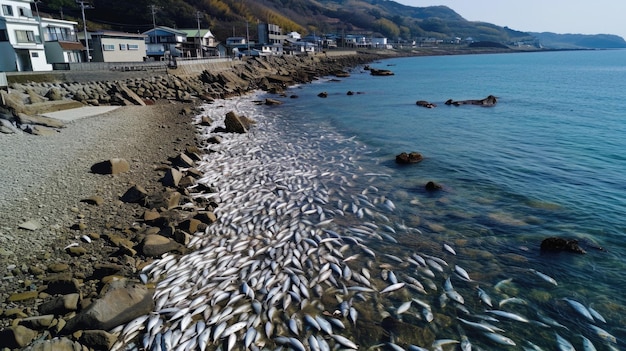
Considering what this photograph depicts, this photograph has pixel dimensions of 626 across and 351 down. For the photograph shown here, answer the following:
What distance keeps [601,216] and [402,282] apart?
7.19 m

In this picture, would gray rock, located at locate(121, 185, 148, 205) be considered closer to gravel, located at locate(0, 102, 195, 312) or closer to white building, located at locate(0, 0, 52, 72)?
gravel, located at locate(0, 102, 195, 312)

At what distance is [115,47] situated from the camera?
40.2 m

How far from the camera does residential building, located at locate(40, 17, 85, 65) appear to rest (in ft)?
113

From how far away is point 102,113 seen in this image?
72.1ft

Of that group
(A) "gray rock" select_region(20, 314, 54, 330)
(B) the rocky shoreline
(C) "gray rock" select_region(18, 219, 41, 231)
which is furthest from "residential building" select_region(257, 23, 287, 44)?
(A) "gray rock" select_region(20, 314, 54, 330)

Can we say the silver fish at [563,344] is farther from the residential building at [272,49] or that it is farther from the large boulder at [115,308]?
the residential building at [272,49]

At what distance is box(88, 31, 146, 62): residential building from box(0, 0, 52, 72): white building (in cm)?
707

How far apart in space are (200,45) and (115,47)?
25.9m

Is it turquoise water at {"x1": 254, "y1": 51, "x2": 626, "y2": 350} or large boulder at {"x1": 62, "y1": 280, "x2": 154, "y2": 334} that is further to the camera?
turquoise water at {"x1": 254, "y1": 51, "x2": 626, "y2": 350}

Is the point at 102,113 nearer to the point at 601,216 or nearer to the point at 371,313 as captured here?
the point at 371,313

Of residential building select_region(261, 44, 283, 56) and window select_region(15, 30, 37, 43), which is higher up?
residential building select_region(261, 44, 283, 56)

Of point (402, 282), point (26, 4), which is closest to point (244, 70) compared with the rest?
point (26, 4)

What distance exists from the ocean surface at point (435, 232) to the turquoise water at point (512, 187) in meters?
0.05

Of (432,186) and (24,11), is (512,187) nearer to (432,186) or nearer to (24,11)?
(432,186)
